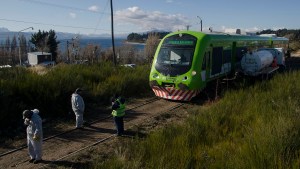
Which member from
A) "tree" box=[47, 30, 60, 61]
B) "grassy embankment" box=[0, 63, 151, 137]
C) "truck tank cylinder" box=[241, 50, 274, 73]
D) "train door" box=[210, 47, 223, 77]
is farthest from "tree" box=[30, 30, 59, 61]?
"train door" box=[210, 47, 223, 77]

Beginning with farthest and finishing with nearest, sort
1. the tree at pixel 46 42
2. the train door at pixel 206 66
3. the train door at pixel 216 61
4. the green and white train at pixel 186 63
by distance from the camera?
the tree at pixel 46 42, the train door at pixel 216 61, the train door at pixel 206 66, the green and white train at pixel 186 63

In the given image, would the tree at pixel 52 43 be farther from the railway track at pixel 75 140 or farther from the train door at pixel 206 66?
the railway track at pixel 75 140

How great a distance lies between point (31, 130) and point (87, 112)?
5238 mm

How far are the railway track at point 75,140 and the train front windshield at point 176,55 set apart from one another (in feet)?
6.08

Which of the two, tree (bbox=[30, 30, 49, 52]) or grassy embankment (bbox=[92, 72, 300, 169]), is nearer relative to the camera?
grassy embankment (bbox=[92, 72, 300, 169])

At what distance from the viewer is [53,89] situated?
13.9m

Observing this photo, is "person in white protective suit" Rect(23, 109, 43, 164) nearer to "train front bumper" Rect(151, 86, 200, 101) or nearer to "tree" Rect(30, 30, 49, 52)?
"train front bumper" Rect(151, 86, 200, 101)

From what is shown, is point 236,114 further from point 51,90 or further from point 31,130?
point 51,90

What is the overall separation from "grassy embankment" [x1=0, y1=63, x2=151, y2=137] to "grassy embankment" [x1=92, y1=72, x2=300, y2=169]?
533cm

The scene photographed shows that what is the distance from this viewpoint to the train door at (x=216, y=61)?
16.2 metres

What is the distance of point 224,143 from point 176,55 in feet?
24.4

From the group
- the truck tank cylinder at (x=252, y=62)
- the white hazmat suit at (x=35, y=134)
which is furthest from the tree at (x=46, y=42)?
the white hazmat suit at (x=35, y=134)

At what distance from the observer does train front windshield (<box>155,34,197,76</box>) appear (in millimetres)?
14938

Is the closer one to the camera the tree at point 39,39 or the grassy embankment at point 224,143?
the grassy embankment at point 224,143
